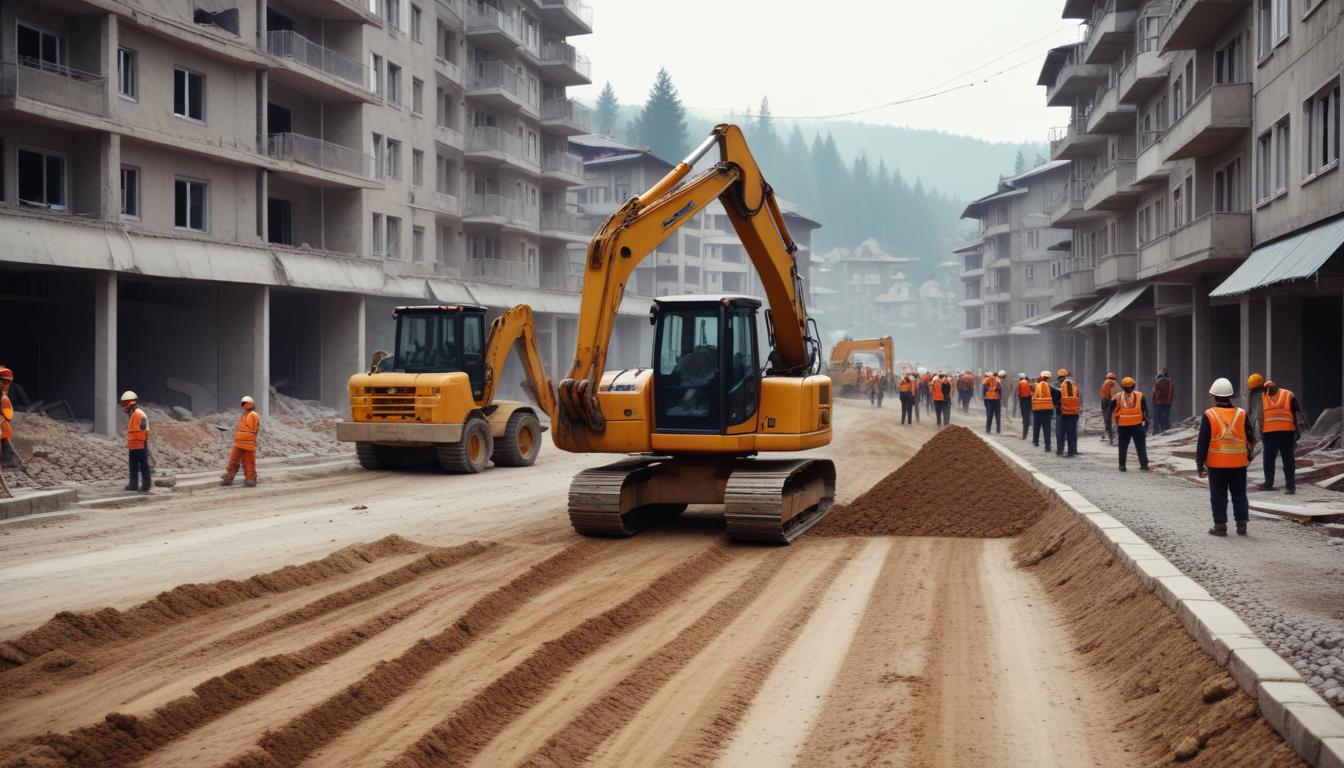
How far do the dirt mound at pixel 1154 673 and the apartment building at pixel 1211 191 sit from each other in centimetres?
1119

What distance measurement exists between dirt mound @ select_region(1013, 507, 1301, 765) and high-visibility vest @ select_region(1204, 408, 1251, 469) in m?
1.93

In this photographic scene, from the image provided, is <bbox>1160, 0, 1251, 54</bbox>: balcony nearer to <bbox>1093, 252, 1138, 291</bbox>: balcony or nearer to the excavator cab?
<bbox>1093, 252, 1138, 291</bbox>: balcony

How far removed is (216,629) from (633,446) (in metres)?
6.13

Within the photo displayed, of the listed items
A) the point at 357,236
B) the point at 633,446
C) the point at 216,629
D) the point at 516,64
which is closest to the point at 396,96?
the point at 357,236

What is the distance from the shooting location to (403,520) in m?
16.5

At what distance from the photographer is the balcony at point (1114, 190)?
44.5 meters

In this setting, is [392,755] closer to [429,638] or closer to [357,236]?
[429,638]

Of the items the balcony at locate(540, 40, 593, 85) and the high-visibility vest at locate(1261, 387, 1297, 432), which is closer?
the high-visibility vest at locate(1261, 387, 1297, 432)

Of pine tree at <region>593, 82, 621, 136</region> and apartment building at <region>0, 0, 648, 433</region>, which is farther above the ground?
pine tree at <region>593, 82, 621, 136</region>

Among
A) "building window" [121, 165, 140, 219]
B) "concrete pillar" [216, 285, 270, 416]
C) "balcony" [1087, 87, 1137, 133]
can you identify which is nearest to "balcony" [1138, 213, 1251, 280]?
"balcony" [1087, 87, 1137, 133]

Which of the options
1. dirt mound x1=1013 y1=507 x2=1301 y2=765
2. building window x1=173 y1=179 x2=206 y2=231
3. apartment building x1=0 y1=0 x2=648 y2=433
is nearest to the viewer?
dirt mound x1=1013 y1=507 x2=1301 y2=765

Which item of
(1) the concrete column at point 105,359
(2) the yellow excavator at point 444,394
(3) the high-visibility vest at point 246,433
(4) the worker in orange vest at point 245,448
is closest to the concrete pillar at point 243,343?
(1) the concrete column at point 105,359

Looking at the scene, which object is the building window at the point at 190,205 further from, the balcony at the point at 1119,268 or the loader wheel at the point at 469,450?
the balcony at the point at 1119,268

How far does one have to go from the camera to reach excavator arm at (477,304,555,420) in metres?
23.0
